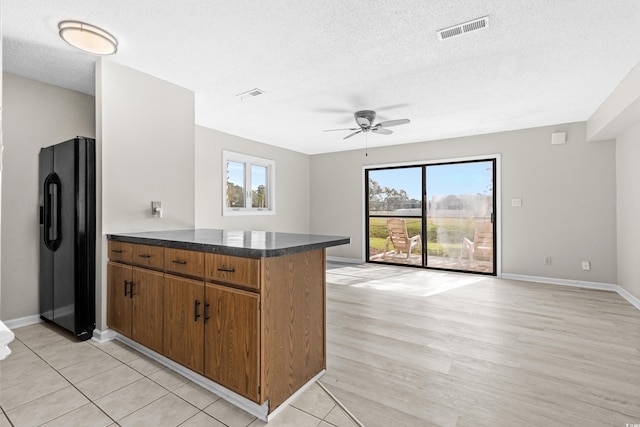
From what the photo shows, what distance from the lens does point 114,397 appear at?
199 cm

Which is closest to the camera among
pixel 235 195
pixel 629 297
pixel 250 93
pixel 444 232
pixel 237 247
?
pixel 237 247

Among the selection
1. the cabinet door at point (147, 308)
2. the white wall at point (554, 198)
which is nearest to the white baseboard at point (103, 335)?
the cabinet door at point (147, 308)

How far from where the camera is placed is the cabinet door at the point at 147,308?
7.72 ft

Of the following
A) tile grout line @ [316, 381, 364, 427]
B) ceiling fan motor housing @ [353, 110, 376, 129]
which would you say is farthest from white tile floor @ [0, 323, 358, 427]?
ceiling fan motor housing @ [353, 110, 376, 129]

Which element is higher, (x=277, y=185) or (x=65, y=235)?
(x=277, y=185)

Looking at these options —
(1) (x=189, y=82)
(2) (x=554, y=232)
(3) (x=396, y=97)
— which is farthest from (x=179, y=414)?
(2) (x=554, y=232)

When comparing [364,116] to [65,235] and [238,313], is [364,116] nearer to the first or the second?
[238,313]

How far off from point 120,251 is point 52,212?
0.88 metres

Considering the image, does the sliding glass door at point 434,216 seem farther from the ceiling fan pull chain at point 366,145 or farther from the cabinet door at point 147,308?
the cabinet door at point 147,308

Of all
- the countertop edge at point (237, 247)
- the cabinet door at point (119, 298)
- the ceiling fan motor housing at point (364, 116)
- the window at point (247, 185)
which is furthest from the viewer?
the window at point (247, 185)

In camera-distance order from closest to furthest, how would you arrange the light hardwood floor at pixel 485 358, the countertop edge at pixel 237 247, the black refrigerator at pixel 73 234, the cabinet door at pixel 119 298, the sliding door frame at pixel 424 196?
1. the countertop edge at pixel 237 247
2. the light hardwood floor at pixel 485 358
3. the cabinet door at pixel 119 298
4. the black refrigerator at pixel 73 234
5. the sliding door frame at pixel 424 196

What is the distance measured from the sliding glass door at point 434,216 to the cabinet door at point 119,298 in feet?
15.7

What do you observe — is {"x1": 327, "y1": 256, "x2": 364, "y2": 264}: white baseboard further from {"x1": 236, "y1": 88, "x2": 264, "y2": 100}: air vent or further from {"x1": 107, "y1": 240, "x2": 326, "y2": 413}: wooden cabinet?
{"x1": 107, "y1": 240, "x2": 326, "y2": 413}: wooden cabinet

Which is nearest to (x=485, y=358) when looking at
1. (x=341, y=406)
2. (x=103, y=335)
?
(x=341, y=406)
